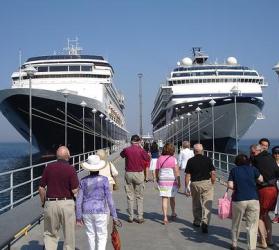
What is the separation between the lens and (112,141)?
180 feet

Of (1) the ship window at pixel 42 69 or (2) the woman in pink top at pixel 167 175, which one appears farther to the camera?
(1) the ship window at pixel 42 69

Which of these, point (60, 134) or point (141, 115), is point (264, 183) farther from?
point (141, 115)

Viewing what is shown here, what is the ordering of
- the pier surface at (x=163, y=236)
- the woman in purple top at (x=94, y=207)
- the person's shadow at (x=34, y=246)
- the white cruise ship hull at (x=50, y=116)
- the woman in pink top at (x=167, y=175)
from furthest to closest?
the white cruise ship hull at (x=50, y=116) < the woman in pink top at (x=167, y=175) < the pier surface at (x=163, y=236) < the person's shadow at (x=34, y=246) < the woman in purple top at (x=94, y=207)

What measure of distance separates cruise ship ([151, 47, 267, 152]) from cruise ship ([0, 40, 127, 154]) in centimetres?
840

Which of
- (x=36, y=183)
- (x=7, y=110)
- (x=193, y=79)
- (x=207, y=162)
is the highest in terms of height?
(x=193, y=79)

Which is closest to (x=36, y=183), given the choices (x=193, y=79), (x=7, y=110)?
(x=7, y=110)

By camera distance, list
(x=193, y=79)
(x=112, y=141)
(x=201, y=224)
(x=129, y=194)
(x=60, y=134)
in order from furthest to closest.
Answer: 1. (x=193, y=79)
2. (x=112, y=141)
3. (x=60, y=134)
4. (x=129, y=194)
5. (x=201, y=224)

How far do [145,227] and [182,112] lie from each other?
43.5 metres

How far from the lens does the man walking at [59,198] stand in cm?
608

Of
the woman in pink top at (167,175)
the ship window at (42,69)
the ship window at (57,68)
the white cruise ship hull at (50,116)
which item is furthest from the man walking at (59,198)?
the ship window at (42,69)

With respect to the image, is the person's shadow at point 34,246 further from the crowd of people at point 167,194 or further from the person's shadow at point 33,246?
the crowd of people at point 167,194

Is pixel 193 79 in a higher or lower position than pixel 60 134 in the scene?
higher

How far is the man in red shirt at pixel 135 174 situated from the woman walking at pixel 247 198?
2749 mm

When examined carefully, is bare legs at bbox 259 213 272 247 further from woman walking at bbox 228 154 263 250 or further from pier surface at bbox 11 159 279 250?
woman walking at bbox 228 154 263 250
